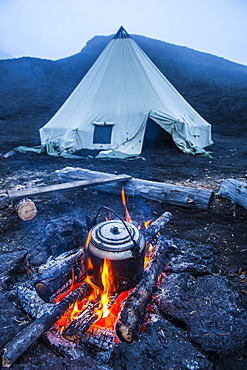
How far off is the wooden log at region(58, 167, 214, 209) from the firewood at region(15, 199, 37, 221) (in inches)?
48.0

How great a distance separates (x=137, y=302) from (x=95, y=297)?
1.38ft

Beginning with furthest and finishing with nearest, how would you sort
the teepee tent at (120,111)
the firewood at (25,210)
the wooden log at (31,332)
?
the teepee tent at (120,111), the firewood at (25,210), the wooden log at (31,332)

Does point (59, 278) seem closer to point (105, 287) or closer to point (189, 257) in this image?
point (105, 287)

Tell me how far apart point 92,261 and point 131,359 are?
31.0 inches

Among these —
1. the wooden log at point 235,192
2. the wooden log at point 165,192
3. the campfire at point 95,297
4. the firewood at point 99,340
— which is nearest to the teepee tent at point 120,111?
the wooden log at point 165,192

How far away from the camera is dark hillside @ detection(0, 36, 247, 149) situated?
17172 mm

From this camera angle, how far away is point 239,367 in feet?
6.01

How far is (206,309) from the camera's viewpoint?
231cm

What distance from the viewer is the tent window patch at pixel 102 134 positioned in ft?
30.7

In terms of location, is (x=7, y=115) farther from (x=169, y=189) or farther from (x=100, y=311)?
(x=100, y=311)

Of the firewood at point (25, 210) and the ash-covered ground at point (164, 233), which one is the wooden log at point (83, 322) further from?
the firewood at point (25, 210)

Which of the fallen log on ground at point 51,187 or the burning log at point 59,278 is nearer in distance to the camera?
the burning log at point 59,278

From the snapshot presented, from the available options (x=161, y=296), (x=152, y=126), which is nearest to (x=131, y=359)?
(x=161, y=296)

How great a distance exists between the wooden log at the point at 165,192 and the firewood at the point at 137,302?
1.94 m
